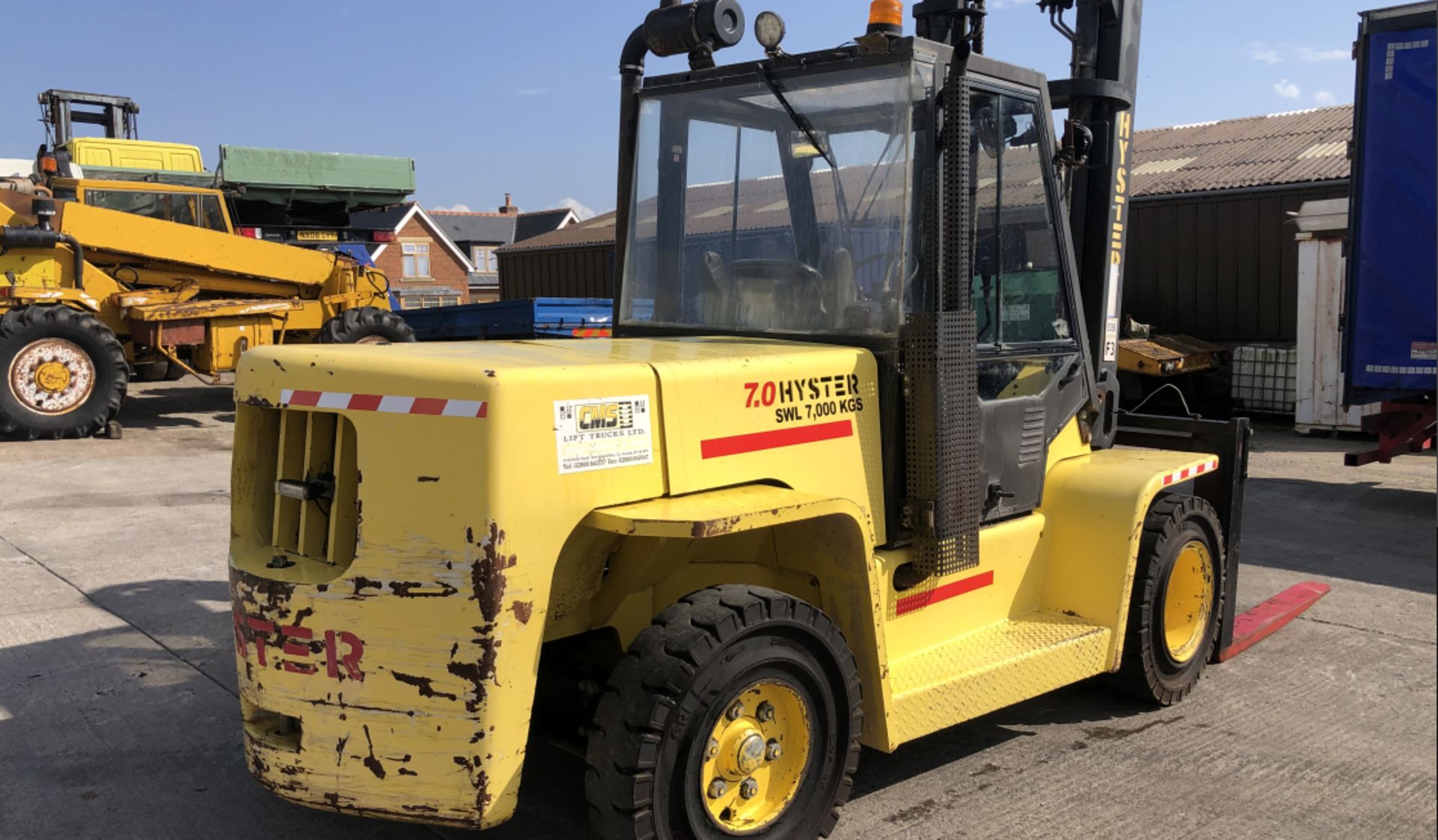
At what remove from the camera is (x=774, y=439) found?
3635 mm

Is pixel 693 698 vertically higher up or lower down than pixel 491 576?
lower down

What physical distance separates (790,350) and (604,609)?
3.36 feet

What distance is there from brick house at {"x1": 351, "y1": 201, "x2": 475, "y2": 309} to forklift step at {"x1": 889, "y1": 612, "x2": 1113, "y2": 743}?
50.0 metres

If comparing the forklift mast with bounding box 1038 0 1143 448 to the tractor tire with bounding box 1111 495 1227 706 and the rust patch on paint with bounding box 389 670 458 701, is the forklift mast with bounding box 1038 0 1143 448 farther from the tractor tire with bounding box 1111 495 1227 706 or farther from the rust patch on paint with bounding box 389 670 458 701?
the rust patch on paint with bounding box 389 670 458 701

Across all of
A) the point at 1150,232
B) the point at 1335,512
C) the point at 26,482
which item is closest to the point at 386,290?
the point at 26,482

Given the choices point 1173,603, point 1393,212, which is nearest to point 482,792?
point 1173,603

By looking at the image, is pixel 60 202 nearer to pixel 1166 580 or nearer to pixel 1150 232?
pixel 1166 580

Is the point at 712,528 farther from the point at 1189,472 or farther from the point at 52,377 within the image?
the point at 52,377

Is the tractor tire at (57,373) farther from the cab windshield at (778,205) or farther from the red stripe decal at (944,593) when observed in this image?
the red stripe decal at (944,593)

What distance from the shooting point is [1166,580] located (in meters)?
4.90

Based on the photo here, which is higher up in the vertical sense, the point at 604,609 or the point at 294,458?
the point at 294,458

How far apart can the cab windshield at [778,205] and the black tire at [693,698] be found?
3.70 feet

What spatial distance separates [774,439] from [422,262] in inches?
2118

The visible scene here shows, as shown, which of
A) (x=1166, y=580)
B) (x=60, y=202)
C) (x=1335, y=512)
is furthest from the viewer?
(x=60, y=202)
